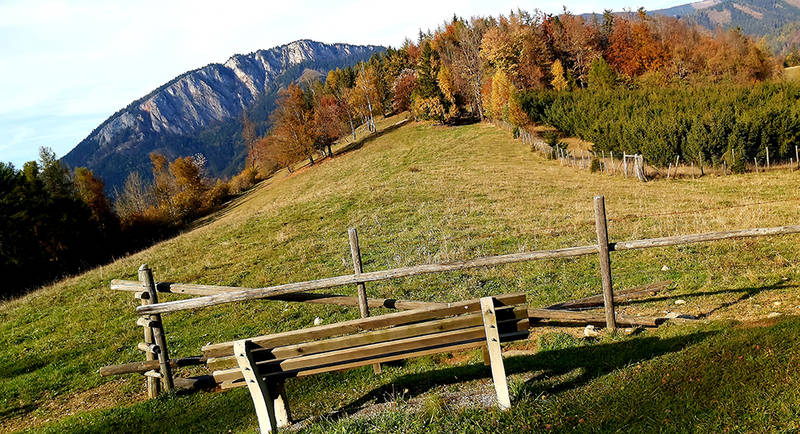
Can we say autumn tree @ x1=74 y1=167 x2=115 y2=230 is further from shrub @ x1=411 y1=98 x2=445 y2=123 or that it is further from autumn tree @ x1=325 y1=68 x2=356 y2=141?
shrub @ x1=411 y1=98 x2=445 y2=123

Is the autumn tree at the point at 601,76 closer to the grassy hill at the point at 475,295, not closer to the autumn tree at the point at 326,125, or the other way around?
the grassy hill at the point at 475,295

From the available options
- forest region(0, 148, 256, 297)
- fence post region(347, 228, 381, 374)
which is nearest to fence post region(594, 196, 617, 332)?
fence post region(347, 228, 381, 374)

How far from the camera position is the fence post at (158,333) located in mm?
8680

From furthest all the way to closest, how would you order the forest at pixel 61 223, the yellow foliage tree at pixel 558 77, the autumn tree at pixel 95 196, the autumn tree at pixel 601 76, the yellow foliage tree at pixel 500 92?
the yellow foliage tree at pixel 558 77 < the autumn tree at pixel 601 76 < the yellow foliage tree at pixel 500 92 < the autumn tree at pixel 95 196 < the forest at pixel 61 223

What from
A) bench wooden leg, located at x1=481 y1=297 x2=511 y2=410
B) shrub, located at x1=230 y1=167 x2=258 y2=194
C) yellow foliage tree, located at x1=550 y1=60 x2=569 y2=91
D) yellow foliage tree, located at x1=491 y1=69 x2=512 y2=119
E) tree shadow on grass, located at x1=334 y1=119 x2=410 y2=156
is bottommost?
bench wooden leg, located at x1=481 y1=297 x2=511 y2=410

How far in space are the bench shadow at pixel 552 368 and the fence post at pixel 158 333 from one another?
4.21 meters

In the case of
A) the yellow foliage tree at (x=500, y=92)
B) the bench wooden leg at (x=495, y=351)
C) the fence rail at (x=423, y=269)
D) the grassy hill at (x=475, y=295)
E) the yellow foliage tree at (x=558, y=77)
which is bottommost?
the grassy hill at (x=475, y=295)

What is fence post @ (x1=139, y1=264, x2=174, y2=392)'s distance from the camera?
8.68 m

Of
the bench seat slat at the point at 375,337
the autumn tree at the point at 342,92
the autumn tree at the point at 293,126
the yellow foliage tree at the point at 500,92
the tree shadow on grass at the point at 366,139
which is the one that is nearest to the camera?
the bench seat slat at the point at 375,337

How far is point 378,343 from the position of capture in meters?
5.74

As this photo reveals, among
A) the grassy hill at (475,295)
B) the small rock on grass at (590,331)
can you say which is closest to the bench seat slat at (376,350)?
the grassy hill at (475,295)

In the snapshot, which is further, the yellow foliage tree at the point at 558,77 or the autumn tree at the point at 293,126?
the yellow foliage tree at the point at 558,77

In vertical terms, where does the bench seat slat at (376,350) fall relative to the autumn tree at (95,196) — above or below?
below

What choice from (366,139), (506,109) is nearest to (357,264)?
(506,109)
